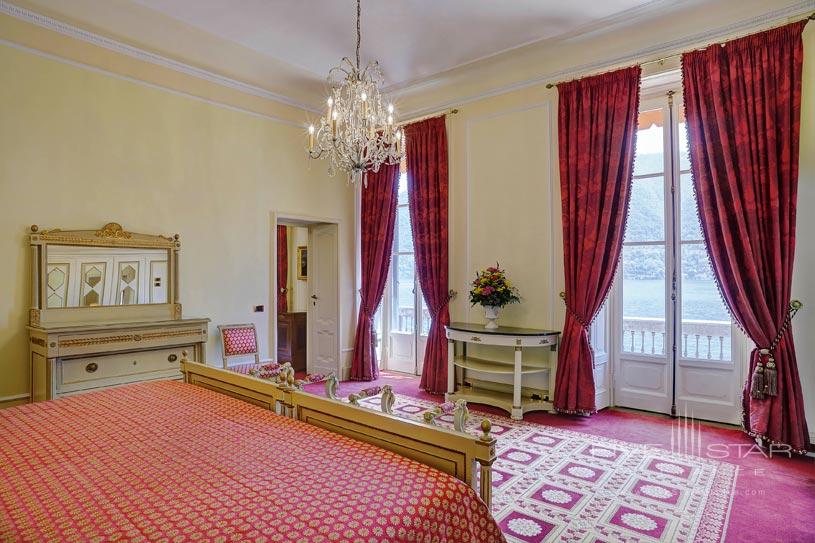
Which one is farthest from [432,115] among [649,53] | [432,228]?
[649,53]

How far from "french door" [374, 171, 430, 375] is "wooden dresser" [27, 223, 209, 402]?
2.54 meters

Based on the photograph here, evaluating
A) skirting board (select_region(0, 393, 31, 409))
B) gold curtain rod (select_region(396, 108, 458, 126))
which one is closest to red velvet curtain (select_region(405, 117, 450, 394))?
gold curtain rod (select_region(396, 108, 458, 126))

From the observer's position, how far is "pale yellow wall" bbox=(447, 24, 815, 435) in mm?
4781

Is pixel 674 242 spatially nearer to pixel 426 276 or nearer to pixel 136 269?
pixel 426 276

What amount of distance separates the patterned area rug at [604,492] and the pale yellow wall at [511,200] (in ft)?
4.83

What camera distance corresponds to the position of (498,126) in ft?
17.0

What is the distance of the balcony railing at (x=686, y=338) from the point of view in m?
4.19

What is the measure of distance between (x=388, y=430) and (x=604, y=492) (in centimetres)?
Result: 171

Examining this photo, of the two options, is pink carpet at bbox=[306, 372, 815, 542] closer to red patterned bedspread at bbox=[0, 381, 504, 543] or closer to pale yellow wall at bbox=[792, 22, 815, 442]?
pale yellow wall at bbox=[792, 22, 815, 442]

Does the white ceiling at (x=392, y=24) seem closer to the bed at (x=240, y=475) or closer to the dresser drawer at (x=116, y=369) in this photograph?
the dresser drawer at (x=116, y=369)

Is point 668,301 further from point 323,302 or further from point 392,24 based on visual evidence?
point 323,302

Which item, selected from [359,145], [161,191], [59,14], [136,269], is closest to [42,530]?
[359,145]

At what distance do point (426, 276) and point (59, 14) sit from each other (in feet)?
13.7

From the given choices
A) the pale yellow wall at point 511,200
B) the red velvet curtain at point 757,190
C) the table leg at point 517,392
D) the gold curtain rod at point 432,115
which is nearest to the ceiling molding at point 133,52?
the gold curtain rod at point 432,115
